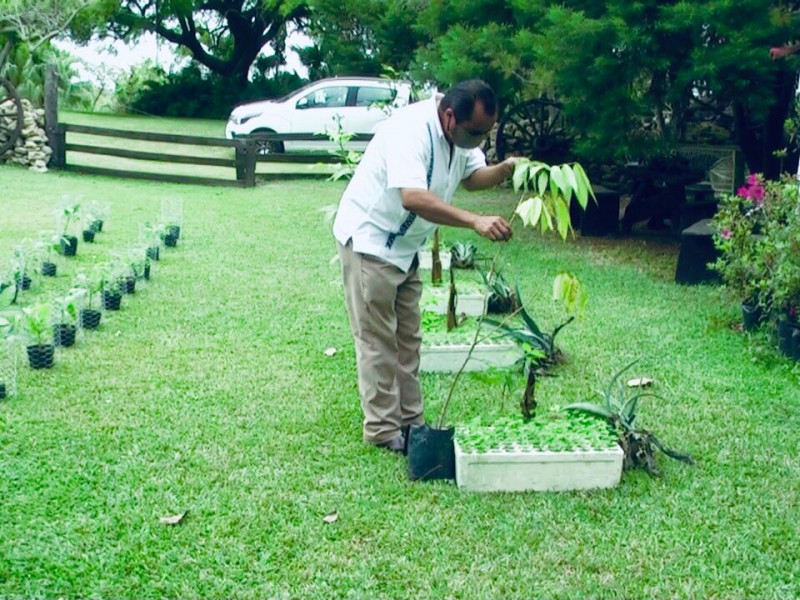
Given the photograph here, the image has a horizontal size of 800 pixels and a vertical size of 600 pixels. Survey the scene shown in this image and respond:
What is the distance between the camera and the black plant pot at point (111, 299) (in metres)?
7.59

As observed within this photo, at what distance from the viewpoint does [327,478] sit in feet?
15.1

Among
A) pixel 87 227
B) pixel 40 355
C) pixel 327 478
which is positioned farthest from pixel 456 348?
pixel 87 227

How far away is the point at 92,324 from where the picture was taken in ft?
23.4

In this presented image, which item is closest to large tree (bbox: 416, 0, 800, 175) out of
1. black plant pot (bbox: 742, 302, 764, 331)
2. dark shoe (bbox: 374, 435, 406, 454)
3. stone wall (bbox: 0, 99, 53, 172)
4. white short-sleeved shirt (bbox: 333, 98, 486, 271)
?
black plant pot (bbox: 742, 302, 764, 331)

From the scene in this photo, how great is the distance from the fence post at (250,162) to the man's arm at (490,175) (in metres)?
11.8

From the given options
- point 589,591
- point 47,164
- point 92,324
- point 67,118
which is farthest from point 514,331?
point 67,118

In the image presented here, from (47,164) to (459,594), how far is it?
15342mm

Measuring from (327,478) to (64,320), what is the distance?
9.18 feet

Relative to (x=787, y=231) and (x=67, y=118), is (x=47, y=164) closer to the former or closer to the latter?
(x=67, y=118)

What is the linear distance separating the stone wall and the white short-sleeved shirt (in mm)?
13847

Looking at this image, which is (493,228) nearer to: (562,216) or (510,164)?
(562,216)

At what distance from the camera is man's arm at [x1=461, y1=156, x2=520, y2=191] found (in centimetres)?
457

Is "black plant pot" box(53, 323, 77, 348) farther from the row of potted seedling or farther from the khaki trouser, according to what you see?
the khaki trouser

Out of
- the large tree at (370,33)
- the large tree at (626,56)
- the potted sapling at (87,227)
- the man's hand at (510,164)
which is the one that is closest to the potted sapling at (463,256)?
the large tree at (626,56)
